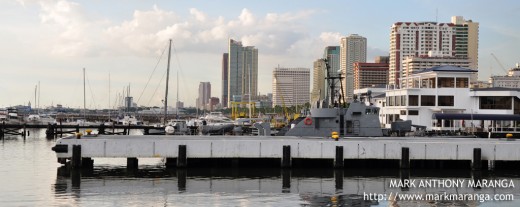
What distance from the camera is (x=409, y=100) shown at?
92.6m

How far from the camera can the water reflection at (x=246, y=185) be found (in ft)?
114

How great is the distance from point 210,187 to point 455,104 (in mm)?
60159

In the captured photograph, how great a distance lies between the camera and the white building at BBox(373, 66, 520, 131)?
87144mm

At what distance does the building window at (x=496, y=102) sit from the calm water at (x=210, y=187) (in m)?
42.8

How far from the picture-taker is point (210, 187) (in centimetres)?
3947

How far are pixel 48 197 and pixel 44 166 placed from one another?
18.2 m

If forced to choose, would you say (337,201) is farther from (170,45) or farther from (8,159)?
(170,45)

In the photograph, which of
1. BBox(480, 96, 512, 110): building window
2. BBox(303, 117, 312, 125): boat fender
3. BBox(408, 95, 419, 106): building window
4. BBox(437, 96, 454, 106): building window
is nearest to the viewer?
BBox(303, 117, 312, 125): boat fender

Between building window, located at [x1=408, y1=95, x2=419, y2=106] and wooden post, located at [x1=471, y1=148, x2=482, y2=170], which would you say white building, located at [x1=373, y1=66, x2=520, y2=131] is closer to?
building window, located at [x1=408, y1=95, x2=419, y2=106]

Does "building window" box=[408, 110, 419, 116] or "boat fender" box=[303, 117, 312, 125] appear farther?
"building window" box=[408, 110, 419, 116]

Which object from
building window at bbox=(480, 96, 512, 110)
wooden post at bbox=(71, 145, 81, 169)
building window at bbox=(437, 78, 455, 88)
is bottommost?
wooden post at bbox=(71, 145, 81, 169)

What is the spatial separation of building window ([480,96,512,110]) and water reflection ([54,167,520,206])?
142 feet

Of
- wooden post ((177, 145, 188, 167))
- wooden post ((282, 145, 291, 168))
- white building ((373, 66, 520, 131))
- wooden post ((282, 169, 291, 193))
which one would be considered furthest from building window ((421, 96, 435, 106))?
wooden post ((177, 145, 188, 167))

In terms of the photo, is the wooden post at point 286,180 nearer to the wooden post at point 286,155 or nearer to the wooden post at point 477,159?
the wooden post at point 286,155
